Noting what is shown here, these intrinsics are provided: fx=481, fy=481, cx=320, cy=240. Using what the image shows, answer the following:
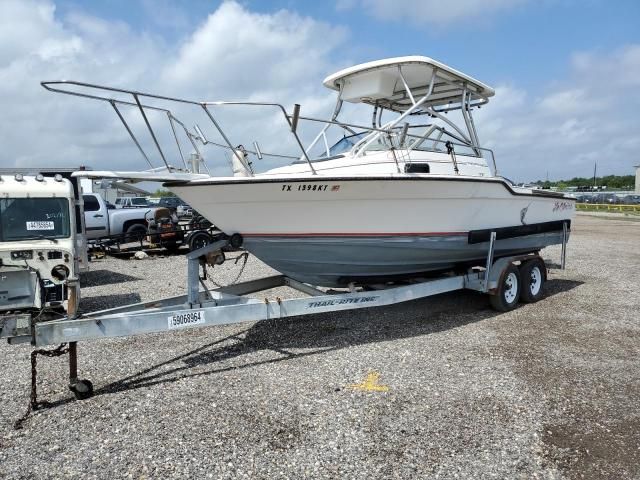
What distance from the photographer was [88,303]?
7543 mm

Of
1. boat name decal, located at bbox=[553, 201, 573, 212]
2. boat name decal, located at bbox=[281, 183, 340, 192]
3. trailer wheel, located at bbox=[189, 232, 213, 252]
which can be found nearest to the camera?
boat name decal, located at bbox=[281, 183, 340, 192]

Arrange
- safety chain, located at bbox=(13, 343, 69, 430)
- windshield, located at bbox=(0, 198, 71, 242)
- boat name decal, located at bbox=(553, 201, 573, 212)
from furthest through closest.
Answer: boat name decal, located at bbox=(553, 201, 573, 212), windshield, located at bbox=(0, 198, 71, 242), safety chain, located at bbox=(13, 343, 69, 430)

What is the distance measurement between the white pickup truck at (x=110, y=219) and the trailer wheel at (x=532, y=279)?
9034mm

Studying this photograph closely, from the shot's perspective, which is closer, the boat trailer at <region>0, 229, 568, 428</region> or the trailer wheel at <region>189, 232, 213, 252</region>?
the boat trailer at <region>0, 229, 568, 428</region>

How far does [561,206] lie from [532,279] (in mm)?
1709

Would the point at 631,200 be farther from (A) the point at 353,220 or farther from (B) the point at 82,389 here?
(B) the point at 82,389

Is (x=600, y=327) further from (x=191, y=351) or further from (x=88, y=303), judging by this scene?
(x=88, y=303)

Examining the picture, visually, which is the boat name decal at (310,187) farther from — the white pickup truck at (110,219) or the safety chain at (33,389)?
the white pickup truck at (110,219)

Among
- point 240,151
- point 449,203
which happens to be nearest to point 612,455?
point 449,203

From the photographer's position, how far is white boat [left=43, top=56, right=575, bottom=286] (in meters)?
5.00

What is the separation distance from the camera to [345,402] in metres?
3.86

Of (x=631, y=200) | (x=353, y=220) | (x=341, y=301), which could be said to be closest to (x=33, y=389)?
(x=341, y=301)

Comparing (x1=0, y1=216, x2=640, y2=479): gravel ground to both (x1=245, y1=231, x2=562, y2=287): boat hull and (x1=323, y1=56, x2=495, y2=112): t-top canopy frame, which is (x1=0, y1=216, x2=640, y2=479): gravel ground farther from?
(x1=323, y1=56, x2=495, y2=112): t-top canopy frame

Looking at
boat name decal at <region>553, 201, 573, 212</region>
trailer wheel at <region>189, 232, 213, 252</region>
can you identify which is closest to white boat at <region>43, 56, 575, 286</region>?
boat name decal at <region>553, 201, 573, 212</region>
